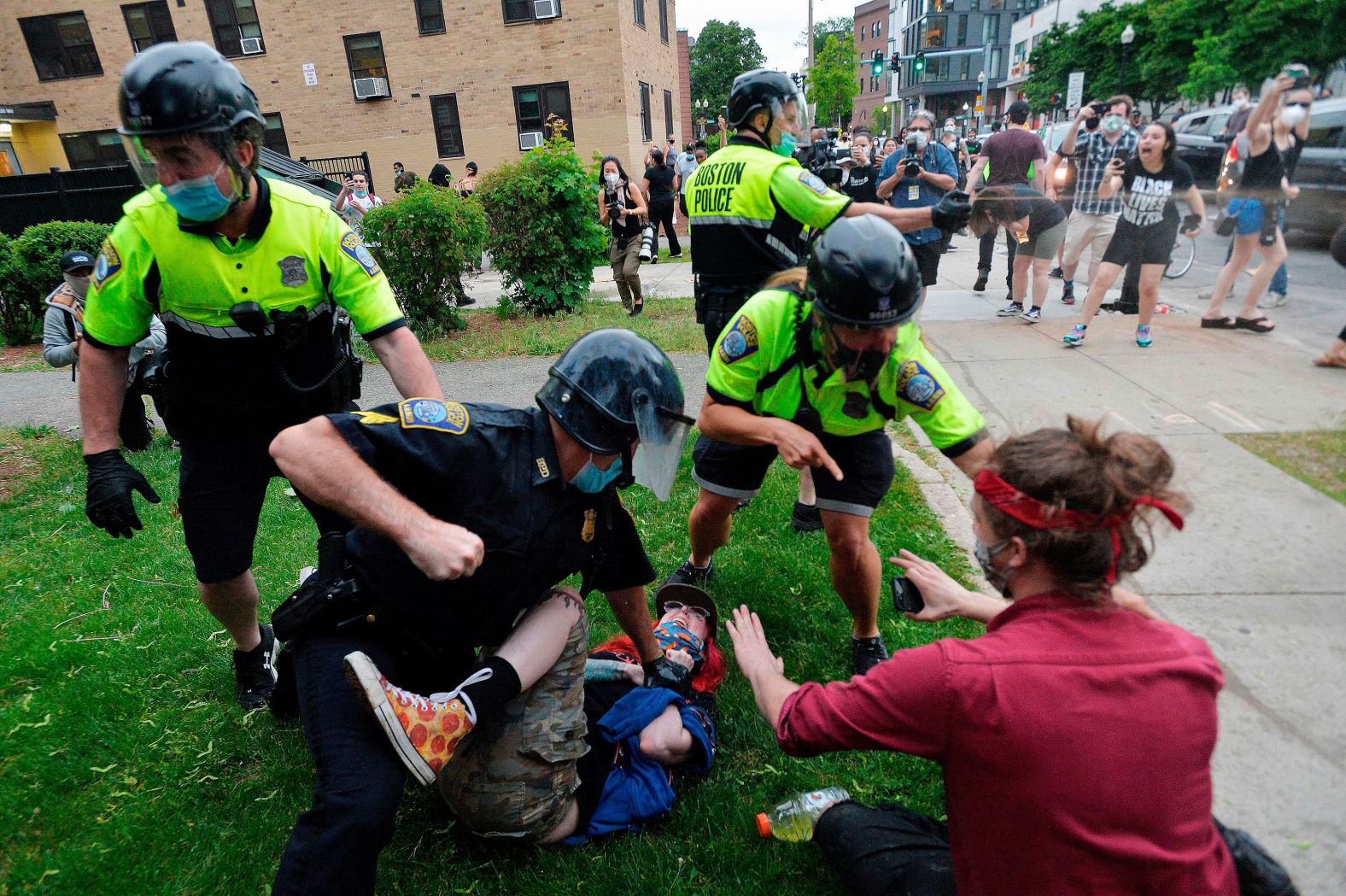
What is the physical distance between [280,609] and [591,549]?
84cm

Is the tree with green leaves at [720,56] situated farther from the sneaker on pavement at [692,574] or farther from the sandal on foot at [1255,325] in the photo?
the sneaker on pavement at [692,574]

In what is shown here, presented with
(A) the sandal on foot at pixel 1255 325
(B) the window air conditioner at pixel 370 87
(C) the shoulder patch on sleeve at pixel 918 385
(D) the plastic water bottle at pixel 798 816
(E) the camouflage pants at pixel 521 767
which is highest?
(B) the window air conditioner at pixel 370 87

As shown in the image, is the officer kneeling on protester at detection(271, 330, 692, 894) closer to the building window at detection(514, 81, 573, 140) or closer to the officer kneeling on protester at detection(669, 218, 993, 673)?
the officer kneeling on protester at detection(669, 218, 993, 673)

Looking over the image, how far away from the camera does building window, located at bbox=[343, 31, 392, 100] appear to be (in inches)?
798

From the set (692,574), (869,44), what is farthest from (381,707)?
(869,44)

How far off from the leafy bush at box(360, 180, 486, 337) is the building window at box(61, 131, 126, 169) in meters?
19.4

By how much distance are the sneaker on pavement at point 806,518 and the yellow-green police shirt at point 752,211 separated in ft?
3.91

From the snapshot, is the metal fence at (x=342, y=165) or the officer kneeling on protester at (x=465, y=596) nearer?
the officer kneeling on protester at (x=465, y=596)

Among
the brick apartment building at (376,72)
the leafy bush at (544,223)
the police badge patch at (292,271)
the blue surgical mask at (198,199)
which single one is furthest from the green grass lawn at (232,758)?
the brick apartment building at (376,72)

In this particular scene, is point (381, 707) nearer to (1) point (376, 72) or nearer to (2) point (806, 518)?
(2) point (806, 518)

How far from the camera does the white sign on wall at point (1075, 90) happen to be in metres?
7.34

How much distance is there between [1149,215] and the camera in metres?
6.43

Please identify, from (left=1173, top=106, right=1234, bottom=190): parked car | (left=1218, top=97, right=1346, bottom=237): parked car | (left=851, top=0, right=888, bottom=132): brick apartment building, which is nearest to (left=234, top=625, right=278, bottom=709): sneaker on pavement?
(left=1218, top=97, right=1346, bottom=237): parked car

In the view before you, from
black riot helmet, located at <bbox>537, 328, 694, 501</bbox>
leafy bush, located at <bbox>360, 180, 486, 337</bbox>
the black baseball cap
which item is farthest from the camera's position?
leafy bush, located at <bbox>360, 180, 486, 337</bbox>
